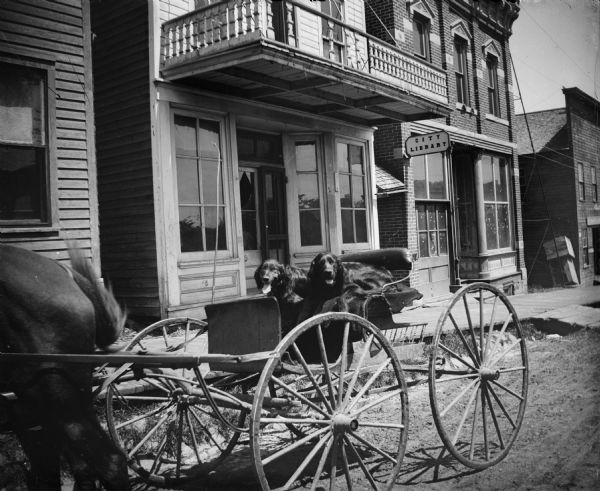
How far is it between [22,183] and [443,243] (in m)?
11.4

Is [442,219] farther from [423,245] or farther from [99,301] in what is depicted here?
[99,301]

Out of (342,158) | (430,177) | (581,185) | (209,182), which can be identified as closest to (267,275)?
(209,182)

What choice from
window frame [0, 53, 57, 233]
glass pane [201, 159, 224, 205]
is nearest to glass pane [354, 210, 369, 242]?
glass pane [201, 159, 224, 205]

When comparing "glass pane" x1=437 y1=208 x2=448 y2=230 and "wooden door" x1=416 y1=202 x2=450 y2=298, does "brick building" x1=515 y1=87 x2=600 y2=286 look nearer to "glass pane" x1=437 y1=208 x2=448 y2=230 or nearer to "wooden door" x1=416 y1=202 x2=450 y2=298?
"glass pane" x1=437 y1=208 x2=448 y2=230

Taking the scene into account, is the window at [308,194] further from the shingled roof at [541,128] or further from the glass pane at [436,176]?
the shingled roof at [541,128]

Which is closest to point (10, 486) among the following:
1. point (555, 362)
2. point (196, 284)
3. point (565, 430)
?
point (565, 430)

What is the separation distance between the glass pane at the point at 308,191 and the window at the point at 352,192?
0.69 metres

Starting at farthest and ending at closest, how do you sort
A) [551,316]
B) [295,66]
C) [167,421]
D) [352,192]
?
[352,192] → [551,316] → [295,66] → [167,421]

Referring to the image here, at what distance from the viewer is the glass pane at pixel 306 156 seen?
1107 cm

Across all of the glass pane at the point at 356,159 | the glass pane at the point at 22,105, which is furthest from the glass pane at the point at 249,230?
the glass pane at the point at 22,105

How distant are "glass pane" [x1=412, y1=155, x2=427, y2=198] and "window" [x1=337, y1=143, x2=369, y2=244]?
1938 mm

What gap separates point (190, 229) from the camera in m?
8.69

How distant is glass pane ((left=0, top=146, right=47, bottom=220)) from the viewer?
550cm

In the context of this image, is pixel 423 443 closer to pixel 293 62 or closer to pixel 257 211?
pixel 293 62
